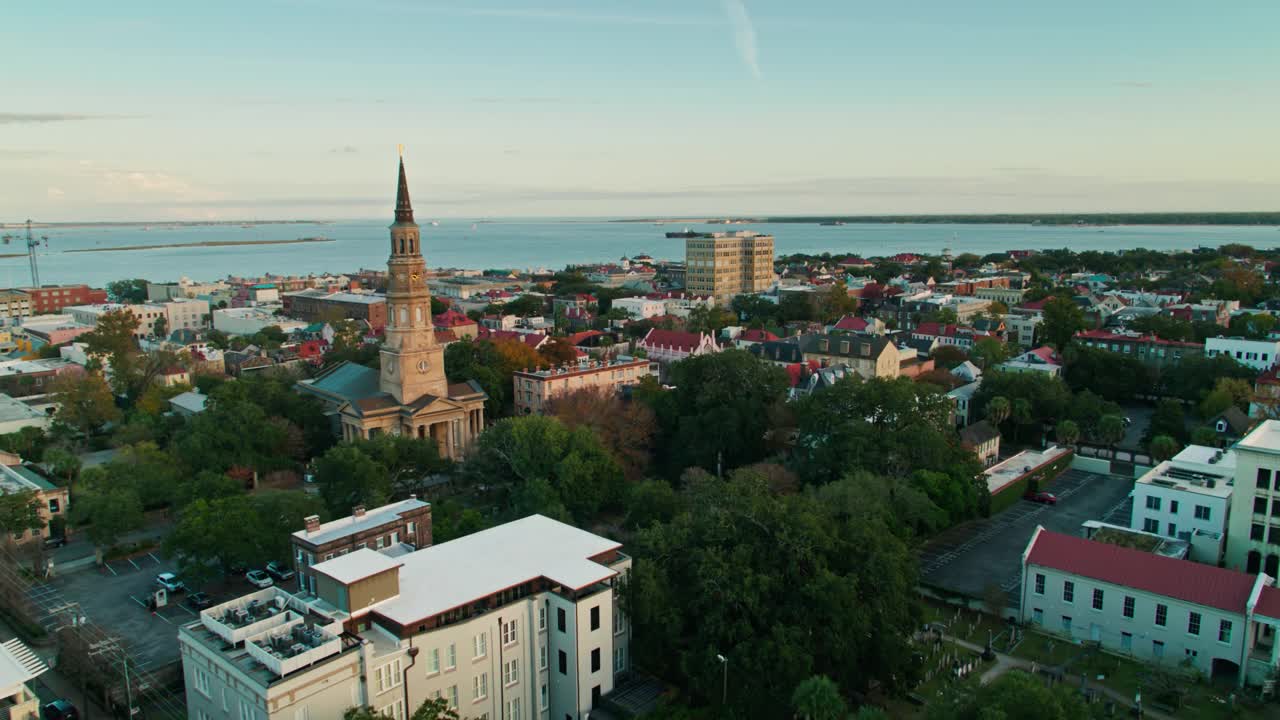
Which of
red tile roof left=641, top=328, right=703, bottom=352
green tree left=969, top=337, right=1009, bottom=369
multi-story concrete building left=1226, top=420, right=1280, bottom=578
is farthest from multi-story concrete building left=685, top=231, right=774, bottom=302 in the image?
multi-story concrete building left=1226, top=420, right=1280, bottom=578

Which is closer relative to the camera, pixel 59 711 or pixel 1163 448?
pixel 59 711

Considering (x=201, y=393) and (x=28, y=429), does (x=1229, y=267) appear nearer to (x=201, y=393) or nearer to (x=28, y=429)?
(x=201, y=393)

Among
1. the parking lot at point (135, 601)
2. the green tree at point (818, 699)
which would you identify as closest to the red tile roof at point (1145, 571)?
the green tree at point (818, 699)

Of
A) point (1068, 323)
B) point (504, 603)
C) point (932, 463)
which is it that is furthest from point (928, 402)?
point (1068, 323)

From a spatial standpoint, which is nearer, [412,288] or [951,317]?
[412,288]

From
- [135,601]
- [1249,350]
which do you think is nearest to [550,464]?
[135,601]

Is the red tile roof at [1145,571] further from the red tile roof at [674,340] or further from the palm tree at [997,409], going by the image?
the red tile roof at [674,340]

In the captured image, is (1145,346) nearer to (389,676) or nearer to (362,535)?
(362,535)
